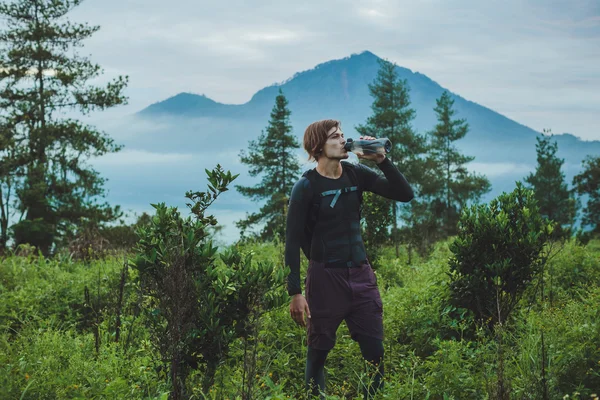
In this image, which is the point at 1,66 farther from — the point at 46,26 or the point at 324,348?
the point at 324,348

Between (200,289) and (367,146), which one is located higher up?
(367,146)

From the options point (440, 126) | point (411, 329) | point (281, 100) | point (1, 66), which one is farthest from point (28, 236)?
point (440, 126)

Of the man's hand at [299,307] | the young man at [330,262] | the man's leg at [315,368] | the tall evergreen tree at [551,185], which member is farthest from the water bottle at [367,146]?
the tall evergreen tree at [551,185]

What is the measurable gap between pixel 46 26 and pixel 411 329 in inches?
952

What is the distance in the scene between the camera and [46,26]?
25.1m

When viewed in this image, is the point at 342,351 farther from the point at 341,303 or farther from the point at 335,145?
the point at 335,145

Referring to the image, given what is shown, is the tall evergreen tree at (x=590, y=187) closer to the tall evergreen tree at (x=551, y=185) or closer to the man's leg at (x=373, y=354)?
the tall evergreen tree at (x=551, y=185)

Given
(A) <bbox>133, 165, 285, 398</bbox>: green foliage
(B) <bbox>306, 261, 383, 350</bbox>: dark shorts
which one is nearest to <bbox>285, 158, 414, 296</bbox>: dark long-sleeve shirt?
(B) <bbox>306, 261, 383, 350</bbox>: dark shorts

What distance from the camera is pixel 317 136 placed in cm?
429

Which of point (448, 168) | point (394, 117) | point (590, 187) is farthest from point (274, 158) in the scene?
point (590, 187)

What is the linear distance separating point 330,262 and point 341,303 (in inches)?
12.1

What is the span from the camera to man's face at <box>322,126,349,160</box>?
14.0ft

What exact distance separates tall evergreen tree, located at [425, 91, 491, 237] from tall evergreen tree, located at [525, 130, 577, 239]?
8.46 m

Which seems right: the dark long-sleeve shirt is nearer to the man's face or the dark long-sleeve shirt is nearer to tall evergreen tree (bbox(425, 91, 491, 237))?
the man's face
